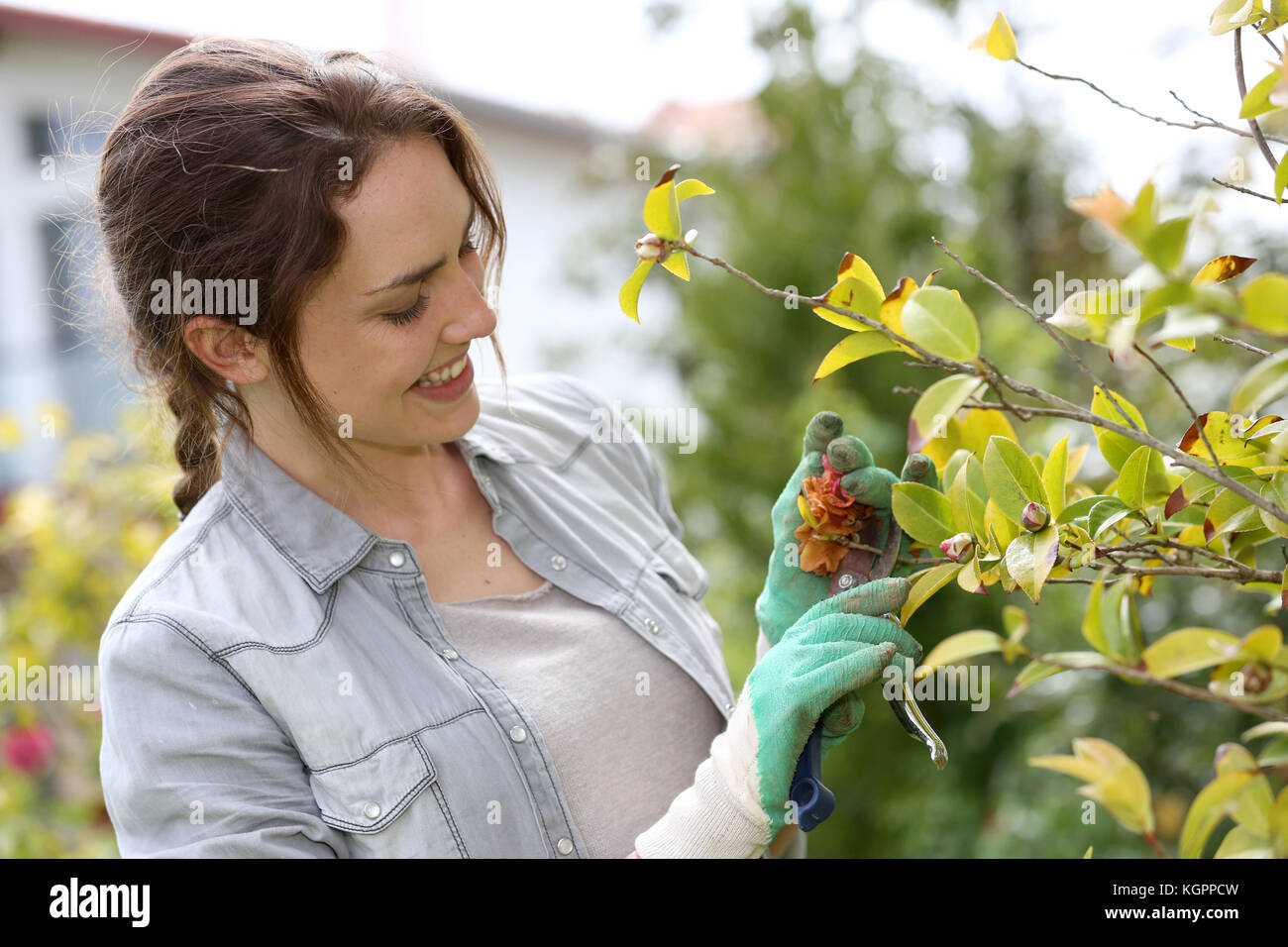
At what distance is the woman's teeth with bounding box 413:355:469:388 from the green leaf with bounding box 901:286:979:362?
0.68m

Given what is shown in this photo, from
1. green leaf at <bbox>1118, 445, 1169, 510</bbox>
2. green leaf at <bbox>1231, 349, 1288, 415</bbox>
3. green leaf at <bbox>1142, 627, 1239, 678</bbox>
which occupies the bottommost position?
green leaf at <bbox>1142, 627, 1239, 678</bbox>

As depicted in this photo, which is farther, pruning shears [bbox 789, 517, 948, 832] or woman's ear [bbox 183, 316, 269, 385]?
woman's ear [bbox 183, 316, 269, 385]

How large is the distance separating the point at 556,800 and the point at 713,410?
1.70m

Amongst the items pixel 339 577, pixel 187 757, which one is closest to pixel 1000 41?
pixel 339 577

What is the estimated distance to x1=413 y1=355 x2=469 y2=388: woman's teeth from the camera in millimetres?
1146

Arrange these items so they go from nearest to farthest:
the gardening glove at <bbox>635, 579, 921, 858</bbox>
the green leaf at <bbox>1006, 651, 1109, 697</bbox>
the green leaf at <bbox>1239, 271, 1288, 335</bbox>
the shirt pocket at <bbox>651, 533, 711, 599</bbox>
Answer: the green leaf at <bbox>1239, 271, 1288, 335</bbox>, the green leaf at <bbox>1006, 651, 1109, 697</bbox>, the gardening glove at <bbox>635, 579, 921, 858</bbox>, the shirt pocket at <bbox>651, 533, 711, 599</bbox>

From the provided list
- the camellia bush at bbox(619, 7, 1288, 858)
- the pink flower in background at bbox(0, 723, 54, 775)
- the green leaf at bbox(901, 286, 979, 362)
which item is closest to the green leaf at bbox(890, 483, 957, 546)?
the camellia bush at bbox(619, 7, 1288, 858)

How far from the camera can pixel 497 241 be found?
133cm

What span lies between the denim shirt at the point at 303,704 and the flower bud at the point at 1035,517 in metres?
0.62

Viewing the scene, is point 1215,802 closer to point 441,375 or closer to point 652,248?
point 652,248

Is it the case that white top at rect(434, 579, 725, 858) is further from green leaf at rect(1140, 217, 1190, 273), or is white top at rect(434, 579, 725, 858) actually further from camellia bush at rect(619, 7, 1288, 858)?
green leaf at rect(1140, 217, 1190, 273)

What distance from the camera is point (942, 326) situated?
0.59m
